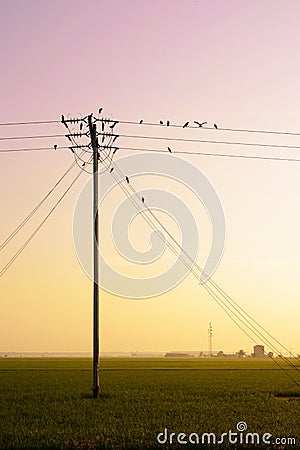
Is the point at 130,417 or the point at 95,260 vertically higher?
the point at 95,260

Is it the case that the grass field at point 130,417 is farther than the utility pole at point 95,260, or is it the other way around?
the utility pole at point 95,260

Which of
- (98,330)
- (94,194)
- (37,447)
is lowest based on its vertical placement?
(37,447)

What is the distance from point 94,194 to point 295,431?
1457 cm

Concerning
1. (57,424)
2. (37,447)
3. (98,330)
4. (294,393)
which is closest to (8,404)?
(98,330)

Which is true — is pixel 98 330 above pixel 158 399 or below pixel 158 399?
above

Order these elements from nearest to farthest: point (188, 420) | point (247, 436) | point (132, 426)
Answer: point (247, 436) < point (132, 426) < point (188, 420)

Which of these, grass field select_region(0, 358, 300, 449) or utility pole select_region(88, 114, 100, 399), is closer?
grass field select_region(0, 358, 300, 449)

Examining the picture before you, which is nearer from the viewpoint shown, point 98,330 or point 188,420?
point 188,420

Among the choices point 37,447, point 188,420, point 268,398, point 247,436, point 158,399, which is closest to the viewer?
point 37,447

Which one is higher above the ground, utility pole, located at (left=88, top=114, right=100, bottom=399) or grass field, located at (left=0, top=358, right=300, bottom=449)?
utility pole, located at (left=88, top=114, right=100, bottom=399)

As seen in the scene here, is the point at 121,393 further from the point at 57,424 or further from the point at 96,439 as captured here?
the point at 96,439

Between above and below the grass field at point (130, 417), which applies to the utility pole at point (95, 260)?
above

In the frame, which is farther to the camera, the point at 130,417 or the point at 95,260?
the point at 95,260

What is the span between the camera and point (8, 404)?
3431 cm
